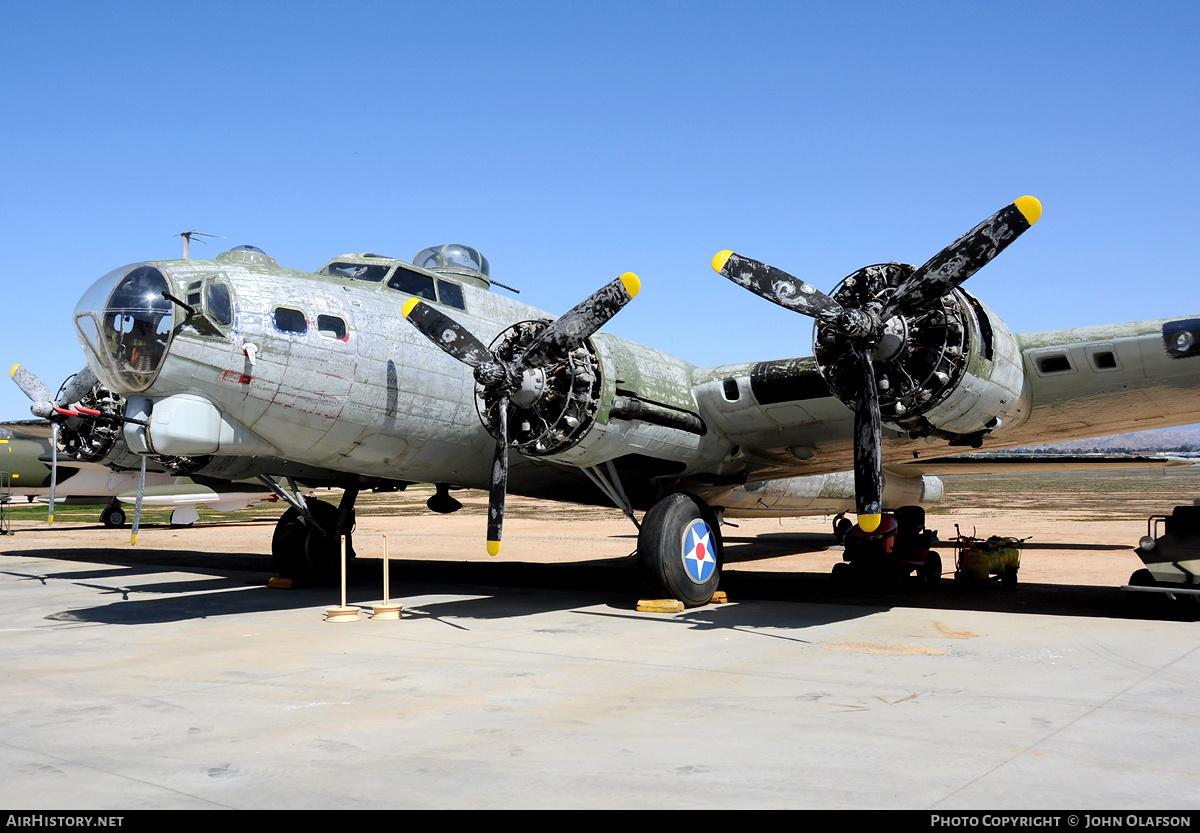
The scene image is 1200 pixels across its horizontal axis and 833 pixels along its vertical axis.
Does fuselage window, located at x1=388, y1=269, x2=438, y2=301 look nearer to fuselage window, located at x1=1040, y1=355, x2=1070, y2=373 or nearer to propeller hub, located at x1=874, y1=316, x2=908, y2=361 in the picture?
propeller hub, located at x1=874, y1=316, x2=908, y2=361

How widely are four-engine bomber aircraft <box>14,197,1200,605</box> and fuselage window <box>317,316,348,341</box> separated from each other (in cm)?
3

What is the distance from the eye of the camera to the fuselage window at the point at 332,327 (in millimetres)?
11031

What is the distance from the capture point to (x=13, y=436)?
1469 inches

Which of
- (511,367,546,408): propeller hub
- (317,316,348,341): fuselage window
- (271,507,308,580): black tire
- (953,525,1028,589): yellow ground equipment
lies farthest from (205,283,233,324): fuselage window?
(953,525,1028,589): yellow ground equipment

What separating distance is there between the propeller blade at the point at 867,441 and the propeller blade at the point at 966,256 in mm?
722

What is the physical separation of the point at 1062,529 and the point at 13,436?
40357mm

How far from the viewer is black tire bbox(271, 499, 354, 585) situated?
16.1 meters

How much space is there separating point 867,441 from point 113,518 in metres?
35.4

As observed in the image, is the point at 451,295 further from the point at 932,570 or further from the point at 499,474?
the point at 932,570

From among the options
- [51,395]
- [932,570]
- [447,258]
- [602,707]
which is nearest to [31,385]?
[51,395]

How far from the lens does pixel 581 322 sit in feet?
36.0

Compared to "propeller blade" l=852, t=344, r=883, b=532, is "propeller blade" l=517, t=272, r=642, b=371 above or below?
above

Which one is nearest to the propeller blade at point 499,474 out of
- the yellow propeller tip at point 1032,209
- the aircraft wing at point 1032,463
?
the yellow propeller tip at point 1032,209

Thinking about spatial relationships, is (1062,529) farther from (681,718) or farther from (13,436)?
(13,436)
